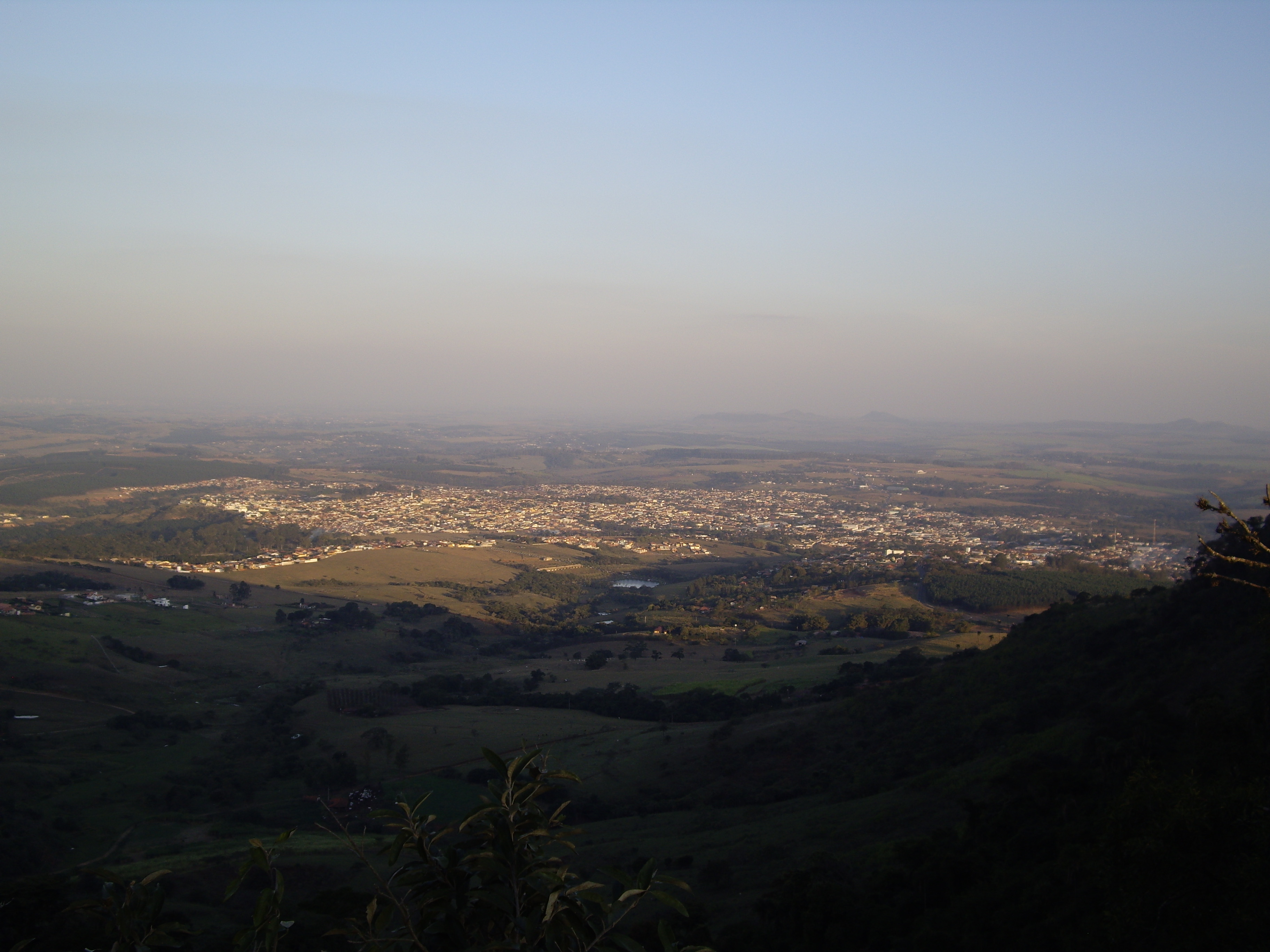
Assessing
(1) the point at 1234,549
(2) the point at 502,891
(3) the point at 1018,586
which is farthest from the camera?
(3) the point at 1018,586

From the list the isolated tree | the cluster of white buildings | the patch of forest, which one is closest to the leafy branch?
the isolated tree

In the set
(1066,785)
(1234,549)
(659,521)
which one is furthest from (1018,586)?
(659,521)

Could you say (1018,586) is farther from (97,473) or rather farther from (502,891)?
(97,473)

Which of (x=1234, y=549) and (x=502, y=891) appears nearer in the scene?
(x=502, y=891)

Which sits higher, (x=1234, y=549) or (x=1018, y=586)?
(x=1234, y=549)

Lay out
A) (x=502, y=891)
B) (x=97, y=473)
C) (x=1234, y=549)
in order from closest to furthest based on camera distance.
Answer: (x=502, y=891), (x=1234, y=549), (x=97, y=473)

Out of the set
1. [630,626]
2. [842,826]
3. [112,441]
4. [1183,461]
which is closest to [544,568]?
[630,626]

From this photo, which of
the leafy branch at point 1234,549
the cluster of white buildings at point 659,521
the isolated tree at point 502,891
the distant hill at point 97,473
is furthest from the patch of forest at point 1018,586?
the distant hill at point 97,473

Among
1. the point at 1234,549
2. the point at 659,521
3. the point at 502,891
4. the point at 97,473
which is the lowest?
the point at 659,521

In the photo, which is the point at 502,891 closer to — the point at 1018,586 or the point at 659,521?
the point at 1018,586
